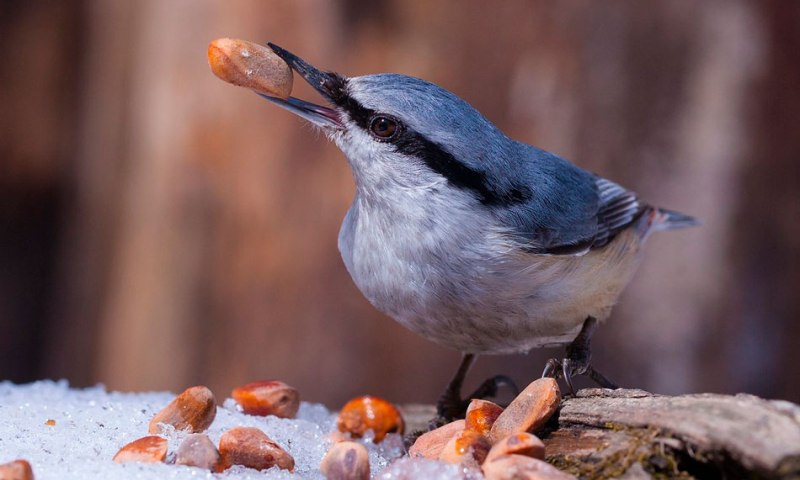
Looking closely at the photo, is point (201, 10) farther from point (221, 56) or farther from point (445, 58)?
point (221, 56)

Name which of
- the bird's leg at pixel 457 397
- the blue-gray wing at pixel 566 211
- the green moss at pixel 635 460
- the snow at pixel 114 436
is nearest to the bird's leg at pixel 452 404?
the bird's leg at pixel 457 397

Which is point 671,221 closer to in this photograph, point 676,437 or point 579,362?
point 579,362

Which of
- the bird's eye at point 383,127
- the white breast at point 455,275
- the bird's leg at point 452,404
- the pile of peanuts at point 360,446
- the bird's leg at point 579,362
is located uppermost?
the bird's eye at point 383,127

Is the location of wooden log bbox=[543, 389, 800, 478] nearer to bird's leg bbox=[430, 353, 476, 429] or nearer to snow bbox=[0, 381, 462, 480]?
snow bbox=[0, 381, 462, 480]

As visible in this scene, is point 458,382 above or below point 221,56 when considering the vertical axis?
below

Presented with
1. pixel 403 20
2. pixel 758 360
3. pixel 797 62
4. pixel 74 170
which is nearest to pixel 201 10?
pixel 403 20

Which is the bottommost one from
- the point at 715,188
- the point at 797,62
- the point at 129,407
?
the point at 129,407

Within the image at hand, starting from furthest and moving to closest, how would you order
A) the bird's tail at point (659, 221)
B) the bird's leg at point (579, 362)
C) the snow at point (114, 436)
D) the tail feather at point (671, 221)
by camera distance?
the tail feather at point (671, 221) → the bird's tail at point (659, 221) → the bird's leg at point (579, 362) → the snow at point (114, 436)

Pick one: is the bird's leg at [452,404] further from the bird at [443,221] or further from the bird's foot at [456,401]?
the bird at [443,221]
